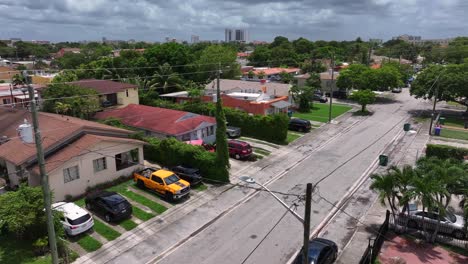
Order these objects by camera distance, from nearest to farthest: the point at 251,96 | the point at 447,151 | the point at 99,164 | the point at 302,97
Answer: the point at 99,164, the point at 447,151, the point at 251,96, the point at 302,97

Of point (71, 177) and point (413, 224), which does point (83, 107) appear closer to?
point (71, 177)

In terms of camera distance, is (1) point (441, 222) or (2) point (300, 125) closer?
(1) point (441, 222)

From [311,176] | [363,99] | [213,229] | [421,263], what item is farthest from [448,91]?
[213,229]

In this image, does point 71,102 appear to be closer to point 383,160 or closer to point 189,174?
point 189,174

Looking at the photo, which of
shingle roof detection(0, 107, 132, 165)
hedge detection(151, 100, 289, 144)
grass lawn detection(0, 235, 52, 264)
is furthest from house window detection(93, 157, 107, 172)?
hedge detection(151, 100, 289, 144)

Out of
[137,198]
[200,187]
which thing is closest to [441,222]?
[200,187]

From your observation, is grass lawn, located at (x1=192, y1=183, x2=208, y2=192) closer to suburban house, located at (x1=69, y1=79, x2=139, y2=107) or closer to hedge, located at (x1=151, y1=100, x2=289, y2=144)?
hedge, located at (x1=151, y1=100, x2=289, y2=144)
